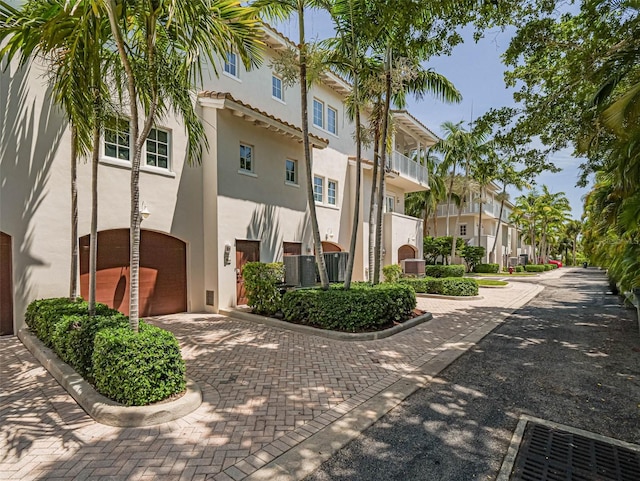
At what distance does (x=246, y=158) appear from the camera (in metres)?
12.1

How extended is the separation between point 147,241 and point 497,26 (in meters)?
11.1

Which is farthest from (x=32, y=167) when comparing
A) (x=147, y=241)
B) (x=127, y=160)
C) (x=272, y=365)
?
(x=272, y=365)

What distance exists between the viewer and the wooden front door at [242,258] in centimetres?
1169

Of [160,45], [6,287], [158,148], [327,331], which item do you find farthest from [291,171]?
[6,287]

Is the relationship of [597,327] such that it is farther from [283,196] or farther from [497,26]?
[283,196]

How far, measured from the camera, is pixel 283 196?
13344 millimetres

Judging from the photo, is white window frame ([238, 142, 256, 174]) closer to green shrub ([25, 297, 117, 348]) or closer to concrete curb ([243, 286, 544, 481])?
green shrub ([25, 297, 117, 348])

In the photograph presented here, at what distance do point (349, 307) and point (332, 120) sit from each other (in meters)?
11.5

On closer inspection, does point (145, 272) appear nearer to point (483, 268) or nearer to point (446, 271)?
point (446, 271)

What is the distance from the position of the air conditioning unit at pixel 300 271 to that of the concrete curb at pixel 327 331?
1813mm

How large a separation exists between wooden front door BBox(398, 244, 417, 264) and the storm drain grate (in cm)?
1660

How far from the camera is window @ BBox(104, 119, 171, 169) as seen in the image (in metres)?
9.26

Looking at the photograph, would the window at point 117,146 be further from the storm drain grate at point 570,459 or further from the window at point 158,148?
the storm drain grate at point 570,459

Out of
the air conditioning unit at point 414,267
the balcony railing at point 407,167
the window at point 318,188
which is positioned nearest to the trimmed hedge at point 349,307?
the window at point 318,188
